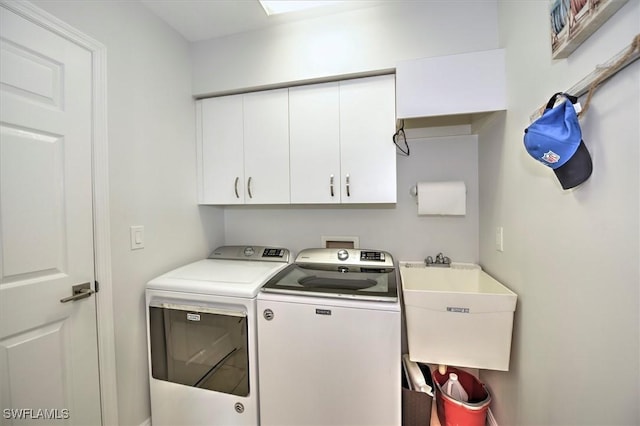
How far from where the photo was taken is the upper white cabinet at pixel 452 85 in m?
1.29

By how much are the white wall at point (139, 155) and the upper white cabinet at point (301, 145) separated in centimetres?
23

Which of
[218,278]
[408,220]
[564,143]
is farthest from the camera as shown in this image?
[408,220]

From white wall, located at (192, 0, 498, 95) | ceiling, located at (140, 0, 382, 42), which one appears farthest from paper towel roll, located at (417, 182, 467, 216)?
ceiling, located at (140, 0, 382, 42)

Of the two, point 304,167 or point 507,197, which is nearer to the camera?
point 507,197

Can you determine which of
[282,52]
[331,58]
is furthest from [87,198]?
[331,58]

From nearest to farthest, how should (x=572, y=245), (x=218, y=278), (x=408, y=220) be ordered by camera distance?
(x=572, y=245), (x=218, y=278), (x=408, y=220)

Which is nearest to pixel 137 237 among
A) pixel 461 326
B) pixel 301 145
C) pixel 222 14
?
pixel 301 145

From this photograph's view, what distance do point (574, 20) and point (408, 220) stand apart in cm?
129

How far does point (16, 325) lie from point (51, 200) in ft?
1.70

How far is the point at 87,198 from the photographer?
120cm

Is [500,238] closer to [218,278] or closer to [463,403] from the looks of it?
[463,403]

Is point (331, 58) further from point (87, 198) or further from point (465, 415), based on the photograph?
point (465, 415)

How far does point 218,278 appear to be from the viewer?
4.85ft

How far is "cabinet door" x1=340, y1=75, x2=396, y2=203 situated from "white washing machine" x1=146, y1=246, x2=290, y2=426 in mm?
841
